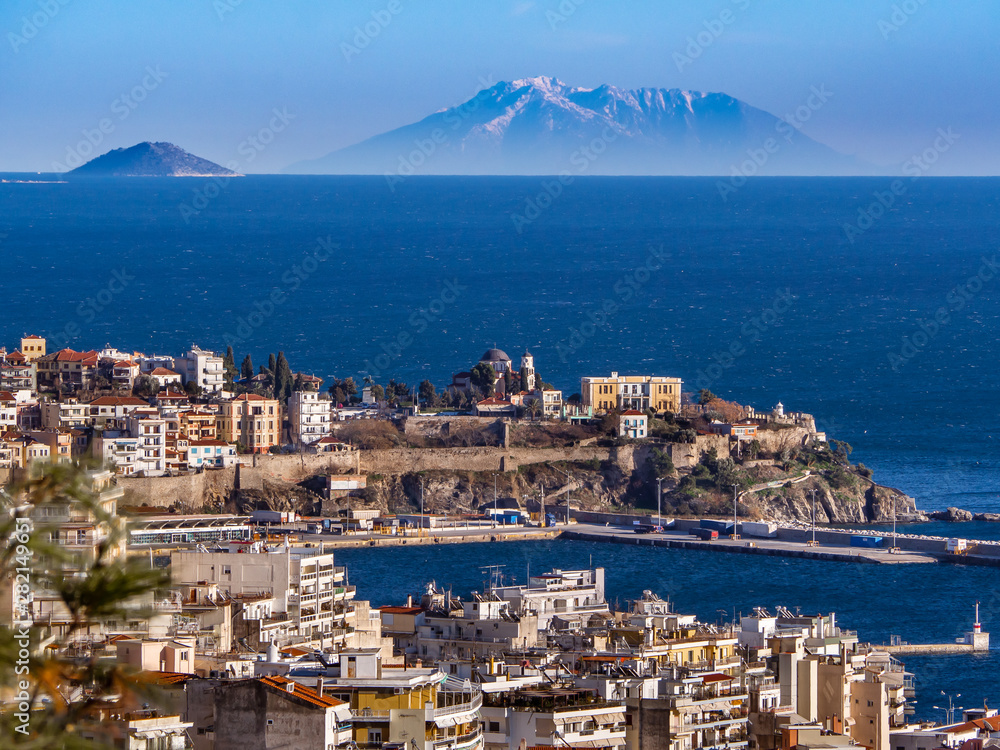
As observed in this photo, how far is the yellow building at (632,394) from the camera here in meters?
71.1

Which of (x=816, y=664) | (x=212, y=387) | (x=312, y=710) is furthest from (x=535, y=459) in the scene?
(x=312, y=710)

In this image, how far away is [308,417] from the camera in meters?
66.8

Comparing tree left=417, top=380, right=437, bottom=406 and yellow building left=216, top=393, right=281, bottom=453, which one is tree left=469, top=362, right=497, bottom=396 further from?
yellow building left=216, top=393, right=281, bottom=453

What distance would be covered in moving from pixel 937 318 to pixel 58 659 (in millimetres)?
111183

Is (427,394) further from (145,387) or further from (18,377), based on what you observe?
(18,377)

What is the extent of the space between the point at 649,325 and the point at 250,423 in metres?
43.4

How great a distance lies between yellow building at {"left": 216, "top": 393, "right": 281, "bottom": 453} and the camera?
65.6 metres

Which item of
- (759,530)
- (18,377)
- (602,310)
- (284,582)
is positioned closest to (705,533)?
(759,530)

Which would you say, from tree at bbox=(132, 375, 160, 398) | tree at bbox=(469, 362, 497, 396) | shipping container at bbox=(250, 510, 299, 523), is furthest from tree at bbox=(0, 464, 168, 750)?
tree at bbox=(469, 362, 497, 396)

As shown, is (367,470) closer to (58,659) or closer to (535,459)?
(535,459)

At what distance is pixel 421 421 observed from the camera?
68438mm

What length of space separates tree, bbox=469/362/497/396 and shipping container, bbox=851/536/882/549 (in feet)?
54.0

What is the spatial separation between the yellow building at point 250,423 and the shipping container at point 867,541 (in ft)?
58.1

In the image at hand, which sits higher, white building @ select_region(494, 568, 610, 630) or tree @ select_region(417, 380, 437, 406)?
tree @ select_region(417, 380, 437, 406)
